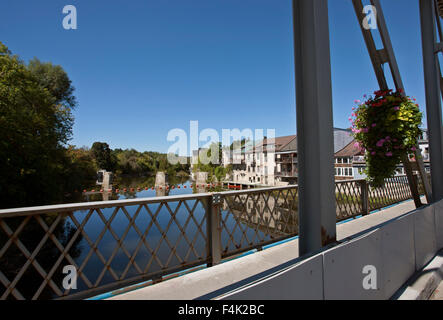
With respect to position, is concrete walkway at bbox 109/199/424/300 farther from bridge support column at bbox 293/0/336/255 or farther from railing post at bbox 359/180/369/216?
railing post at bbox 359/180/369/216

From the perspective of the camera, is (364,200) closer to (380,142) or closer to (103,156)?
(380,142)

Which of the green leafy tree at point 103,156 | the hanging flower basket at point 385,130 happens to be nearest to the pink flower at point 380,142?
the hanging flower basket at point 385,130

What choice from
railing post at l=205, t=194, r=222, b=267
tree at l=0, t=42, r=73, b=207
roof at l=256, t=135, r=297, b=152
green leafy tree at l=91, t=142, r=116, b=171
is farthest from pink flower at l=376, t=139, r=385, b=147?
green leafy tree at l=91, t=142, r=116, b=171

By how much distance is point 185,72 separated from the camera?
45.1 ft

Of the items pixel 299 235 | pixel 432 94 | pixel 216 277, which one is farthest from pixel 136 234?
pixel 432 94

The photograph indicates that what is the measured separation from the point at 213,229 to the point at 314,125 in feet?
5.23

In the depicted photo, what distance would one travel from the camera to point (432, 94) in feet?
9.80

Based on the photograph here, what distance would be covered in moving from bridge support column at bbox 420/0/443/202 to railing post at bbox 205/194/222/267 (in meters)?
3.02

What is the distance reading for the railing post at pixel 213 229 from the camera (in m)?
2.35

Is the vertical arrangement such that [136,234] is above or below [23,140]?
below

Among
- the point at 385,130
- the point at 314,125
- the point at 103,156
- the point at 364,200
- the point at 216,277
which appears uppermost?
the point at 103,156

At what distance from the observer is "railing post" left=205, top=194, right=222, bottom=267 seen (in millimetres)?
2352
